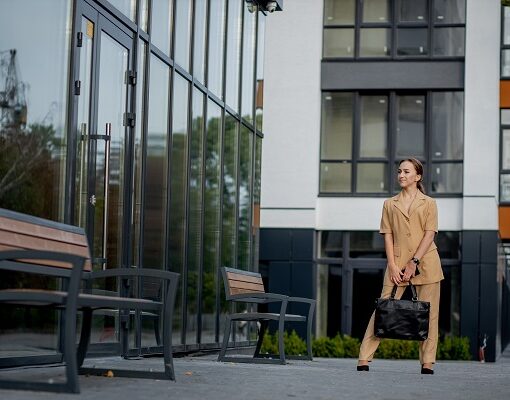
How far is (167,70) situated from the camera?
43.3ft

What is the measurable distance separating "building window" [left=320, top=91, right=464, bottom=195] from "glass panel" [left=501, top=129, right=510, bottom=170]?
1214 mm

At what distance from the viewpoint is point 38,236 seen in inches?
295

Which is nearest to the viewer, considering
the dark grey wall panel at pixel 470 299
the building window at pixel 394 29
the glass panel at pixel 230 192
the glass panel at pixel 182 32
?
the glass panel at pixel 182 32

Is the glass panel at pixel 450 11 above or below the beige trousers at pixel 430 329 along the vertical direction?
above

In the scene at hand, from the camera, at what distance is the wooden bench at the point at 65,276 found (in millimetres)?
6082

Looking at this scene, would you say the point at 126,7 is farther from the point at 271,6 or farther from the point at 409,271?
the point at 271,6

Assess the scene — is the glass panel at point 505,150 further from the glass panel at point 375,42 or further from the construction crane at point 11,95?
the construction crane at point 11,95

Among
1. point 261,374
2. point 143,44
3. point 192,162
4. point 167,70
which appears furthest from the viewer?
point 192,162

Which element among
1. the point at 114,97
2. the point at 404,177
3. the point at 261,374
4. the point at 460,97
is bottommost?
the point at 261,374

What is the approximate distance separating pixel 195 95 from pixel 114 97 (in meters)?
3.54

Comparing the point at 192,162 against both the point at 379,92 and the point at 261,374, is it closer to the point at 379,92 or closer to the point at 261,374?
the point at 261,374

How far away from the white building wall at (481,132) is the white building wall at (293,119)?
11.6ft

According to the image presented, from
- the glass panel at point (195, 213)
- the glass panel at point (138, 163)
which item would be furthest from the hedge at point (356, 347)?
the glass panel at point (138, 163)


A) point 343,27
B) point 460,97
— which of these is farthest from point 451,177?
point 343,27
